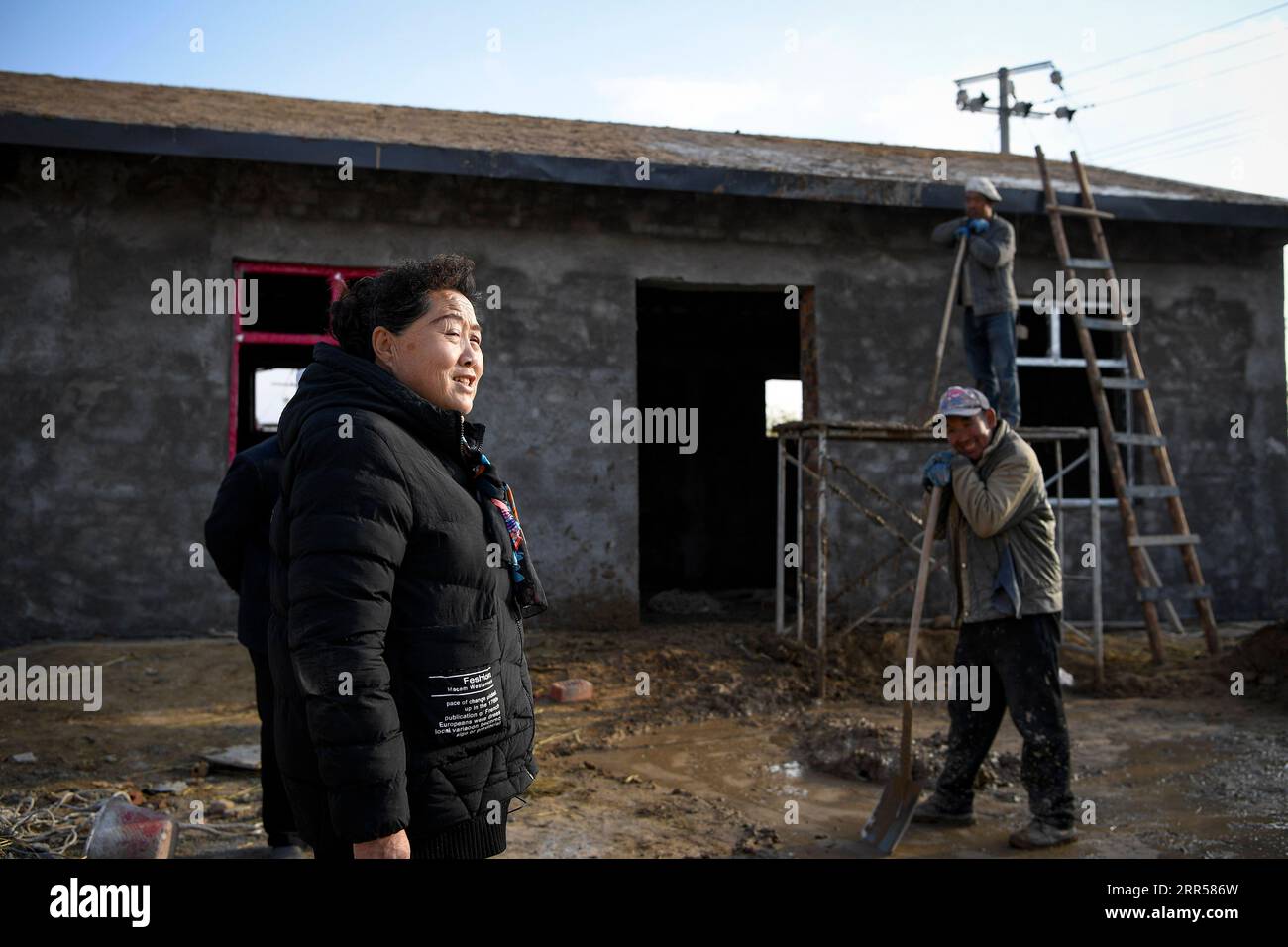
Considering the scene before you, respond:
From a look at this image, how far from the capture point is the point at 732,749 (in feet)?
20.8

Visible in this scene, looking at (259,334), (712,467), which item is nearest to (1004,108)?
(712,467)

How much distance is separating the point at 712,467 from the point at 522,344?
7.05m

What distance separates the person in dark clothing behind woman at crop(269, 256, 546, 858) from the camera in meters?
1.86

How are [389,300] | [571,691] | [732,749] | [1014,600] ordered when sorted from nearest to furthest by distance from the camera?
1. [389,300]
2. [1014,600]
3. [732,749]
4. [571,691]

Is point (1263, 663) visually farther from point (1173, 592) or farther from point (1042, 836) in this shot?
point (1042, 836)

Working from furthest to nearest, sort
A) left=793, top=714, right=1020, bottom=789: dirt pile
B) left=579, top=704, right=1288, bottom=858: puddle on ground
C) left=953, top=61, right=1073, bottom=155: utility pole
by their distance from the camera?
left=953, top=61, right=1073, bottom=155: utility pole, left=793, top=714, right=1020, bottom=789: dirt pile, left=579, top=704, right=1288, bottom=858: puddle on ground

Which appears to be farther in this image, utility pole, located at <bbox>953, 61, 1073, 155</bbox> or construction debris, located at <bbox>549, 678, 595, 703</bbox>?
utility pole, located at <bbox>953, 61, 1073, 155</bbox>

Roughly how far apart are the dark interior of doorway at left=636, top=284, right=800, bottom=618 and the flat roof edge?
5.36 meters

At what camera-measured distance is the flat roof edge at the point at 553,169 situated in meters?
7.91

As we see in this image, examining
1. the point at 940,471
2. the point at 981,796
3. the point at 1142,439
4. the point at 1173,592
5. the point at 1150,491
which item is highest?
the point at 1142,439

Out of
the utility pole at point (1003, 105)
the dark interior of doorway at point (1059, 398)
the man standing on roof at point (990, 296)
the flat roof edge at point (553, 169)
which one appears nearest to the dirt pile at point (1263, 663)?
the man standing on roof at point (990, 296)

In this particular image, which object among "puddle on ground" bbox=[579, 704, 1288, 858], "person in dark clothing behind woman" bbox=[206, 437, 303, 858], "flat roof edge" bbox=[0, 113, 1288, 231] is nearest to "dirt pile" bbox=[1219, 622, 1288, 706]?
"puddle on ground" bbox=[579, 704, 1288, 858]

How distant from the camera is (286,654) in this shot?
1989mm

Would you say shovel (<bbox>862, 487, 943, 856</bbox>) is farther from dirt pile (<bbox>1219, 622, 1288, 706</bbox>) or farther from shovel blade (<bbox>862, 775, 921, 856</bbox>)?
dirt pile (<bbox>1219, 622, 1288, 706</bbox>)
